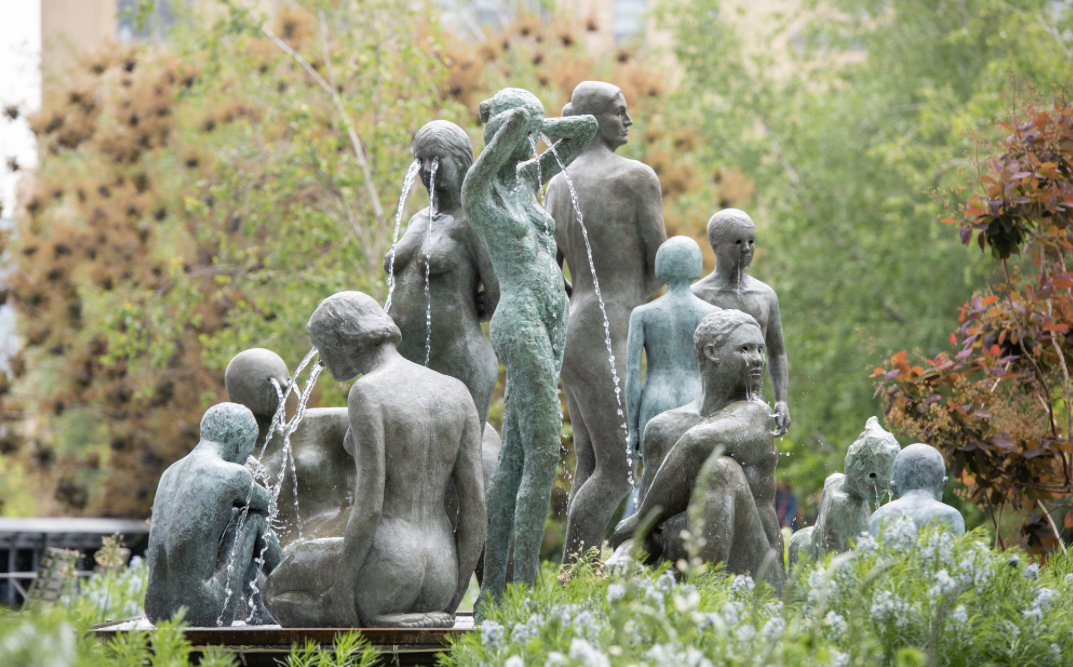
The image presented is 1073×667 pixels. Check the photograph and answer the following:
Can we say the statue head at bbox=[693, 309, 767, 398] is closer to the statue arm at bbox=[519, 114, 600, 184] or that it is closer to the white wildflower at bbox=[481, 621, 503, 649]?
→ the statue arm at bbox=[519, 114, 600, 184]

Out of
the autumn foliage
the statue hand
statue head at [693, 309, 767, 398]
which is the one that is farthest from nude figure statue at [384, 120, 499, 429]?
the autumn foliage

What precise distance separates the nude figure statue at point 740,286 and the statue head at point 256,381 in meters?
2.29

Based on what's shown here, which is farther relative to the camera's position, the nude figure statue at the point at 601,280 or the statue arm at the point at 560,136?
the nude figure statue at the point at 601,280

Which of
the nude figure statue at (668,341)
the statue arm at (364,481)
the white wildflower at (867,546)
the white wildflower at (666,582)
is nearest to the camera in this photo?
the white wildflower at (666,582)

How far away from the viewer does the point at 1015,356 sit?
704 centimetres

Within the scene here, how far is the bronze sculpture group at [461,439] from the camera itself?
509cm

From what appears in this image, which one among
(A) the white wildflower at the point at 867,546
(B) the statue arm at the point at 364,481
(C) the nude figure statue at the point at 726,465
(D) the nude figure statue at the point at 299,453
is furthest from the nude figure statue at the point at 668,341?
(A) the white wildflower at the point at 867,546

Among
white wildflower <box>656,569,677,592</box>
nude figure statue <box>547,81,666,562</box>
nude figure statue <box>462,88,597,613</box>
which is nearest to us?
white wildflower <box>656,569,677,592</box>

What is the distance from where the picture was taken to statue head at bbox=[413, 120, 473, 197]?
→ 6.09 m

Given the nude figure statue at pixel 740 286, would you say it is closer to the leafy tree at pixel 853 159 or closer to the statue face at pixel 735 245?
the statue face at pixel 735 245

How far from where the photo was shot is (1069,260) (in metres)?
11.6

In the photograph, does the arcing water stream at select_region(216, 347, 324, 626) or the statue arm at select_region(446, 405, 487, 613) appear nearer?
the statue arm at select_region(446, 405, 487, 613)

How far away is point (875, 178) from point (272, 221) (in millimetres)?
9945

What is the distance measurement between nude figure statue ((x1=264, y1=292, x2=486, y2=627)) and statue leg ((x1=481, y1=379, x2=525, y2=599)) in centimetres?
12
